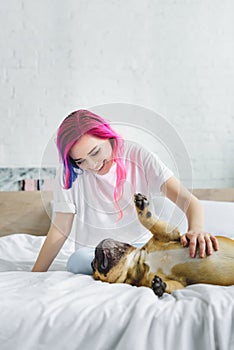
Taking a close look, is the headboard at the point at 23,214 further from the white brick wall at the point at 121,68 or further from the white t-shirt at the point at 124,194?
the white t-shirt at the point at 124,194

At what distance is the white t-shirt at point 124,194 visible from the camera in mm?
1221

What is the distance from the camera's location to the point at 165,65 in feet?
8.54

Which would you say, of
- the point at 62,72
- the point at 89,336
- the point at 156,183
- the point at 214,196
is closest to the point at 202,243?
the point at 156,183

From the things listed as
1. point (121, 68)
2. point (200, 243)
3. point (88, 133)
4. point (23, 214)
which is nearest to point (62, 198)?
point (88, 133)

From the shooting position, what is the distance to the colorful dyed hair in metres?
1.15

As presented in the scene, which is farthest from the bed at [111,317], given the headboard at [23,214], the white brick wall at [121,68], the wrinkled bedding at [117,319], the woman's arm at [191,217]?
the white brick wall at [121,68]

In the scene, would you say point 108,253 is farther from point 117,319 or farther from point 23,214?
point 23,214

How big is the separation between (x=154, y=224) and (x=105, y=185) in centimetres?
14

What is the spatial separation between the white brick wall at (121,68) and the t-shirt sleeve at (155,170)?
1.34 meters

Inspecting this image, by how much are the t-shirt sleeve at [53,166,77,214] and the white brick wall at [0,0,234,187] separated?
3.83 ft

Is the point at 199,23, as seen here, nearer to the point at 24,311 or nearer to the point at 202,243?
the point at 202,243

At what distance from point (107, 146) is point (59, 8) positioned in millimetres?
1560

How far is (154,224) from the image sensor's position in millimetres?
1198

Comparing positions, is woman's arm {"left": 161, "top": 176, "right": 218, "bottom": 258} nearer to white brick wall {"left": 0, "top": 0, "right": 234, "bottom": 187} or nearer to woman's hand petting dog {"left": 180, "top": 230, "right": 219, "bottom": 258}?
woman's hand petting dog {"left": 180, "top": 230, "right": 219, "bottom": 258}
